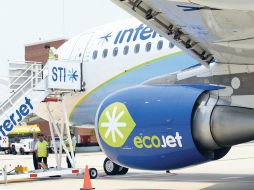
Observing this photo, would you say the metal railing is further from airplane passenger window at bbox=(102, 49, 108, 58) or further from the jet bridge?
airplane passenger window at bbox=(102, 49, 108, 58)

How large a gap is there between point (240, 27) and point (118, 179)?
8.10m

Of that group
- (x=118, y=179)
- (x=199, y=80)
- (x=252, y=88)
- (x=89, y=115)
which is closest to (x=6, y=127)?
(x=89, y=115)

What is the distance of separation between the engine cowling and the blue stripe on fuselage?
8.59 ft

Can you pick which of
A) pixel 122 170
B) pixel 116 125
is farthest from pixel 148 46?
pixel 122 170

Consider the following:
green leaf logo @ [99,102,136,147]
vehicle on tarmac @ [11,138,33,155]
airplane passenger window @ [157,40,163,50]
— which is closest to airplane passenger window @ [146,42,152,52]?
airplane passenger window @ [157,40,163,50]

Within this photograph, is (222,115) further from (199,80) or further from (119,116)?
(119,116)

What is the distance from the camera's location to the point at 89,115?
14.8m

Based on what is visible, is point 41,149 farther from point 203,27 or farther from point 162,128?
point 203,27

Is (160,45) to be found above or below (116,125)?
above

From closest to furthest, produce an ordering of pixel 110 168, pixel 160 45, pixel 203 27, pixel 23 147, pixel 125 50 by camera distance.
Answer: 1. pixel 203 27
2. pixel 160 45
3. pixel 125 50
4. pixel 110 168
5. pixel 23 147

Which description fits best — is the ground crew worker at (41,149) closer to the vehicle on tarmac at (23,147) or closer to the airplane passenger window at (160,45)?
the airplane passenger window at (160,45)

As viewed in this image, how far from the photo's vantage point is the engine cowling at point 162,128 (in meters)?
9.09

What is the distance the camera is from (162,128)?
9.36 meters

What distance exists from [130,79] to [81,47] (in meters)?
2.90
